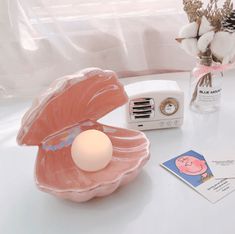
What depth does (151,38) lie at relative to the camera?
3.65 ft

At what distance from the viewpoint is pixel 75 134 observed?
0.77m

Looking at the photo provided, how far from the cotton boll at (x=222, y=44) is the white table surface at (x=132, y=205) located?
19cm

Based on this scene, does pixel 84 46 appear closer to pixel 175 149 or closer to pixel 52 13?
pixel 52 13

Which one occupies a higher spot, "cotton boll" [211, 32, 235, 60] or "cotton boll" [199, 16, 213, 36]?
"cotton boll" [199, 16, 213, 36]

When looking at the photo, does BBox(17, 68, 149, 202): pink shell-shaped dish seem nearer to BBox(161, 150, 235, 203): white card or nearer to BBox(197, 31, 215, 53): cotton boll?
BBox(161, 150, 235, 203): white card

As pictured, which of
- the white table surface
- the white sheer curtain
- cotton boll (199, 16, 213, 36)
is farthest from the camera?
the white sheer curtain

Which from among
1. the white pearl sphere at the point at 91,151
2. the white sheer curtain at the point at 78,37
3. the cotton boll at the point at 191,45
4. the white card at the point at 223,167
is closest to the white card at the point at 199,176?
the white card at the point at 223,167

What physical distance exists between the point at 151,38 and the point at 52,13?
30 cm

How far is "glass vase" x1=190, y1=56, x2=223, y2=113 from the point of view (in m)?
0.89

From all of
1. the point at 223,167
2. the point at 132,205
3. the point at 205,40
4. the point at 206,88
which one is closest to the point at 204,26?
the point at 205,40

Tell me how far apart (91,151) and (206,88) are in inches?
14.6

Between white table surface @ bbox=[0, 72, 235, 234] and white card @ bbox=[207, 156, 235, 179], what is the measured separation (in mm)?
33

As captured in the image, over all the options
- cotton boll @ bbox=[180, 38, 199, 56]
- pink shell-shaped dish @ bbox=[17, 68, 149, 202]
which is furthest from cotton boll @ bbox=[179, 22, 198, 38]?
pink shell-shaped dish @ bbox=[17, 68, 149, 202]

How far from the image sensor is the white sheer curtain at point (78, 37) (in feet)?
3.31
